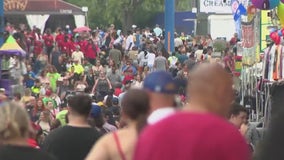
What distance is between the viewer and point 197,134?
12.6 feet

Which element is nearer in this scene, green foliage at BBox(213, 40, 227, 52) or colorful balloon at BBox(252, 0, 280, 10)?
colorful balloon at BBox(252, 0, 280, 10)

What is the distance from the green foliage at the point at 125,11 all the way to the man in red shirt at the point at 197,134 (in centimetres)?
6266

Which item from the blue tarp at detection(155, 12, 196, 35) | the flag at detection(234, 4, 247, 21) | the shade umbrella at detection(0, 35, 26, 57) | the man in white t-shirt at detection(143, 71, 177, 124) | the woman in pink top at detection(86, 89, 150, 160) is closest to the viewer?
the man in white t-shirt at detection(143, 71, 177, 124)

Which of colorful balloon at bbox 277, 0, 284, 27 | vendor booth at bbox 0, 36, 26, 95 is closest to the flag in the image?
colorful balloon at bbox 277, 0, 284, 27

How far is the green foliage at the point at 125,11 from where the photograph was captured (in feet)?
221

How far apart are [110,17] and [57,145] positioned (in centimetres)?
6094

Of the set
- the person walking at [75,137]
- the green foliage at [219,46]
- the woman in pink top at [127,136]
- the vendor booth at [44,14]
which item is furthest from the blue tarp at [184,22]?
the woman in pink top at [127,136]

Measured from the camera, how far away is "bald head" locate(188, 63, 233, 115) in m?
4.09

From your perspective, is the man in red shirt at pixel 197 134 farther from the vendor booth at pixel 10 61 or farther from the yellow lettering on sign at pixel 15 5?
the yellow lettering on sign at pixel 15 5

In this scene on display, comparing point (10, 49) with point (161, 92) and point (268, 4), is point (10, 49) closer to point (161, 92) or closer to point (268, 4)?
point (268, 4)

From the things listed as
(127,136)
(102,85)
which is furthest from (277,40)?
(102,85)

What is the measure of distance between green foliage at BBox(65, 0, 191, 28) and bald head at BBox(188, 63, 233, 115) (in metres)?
62.6

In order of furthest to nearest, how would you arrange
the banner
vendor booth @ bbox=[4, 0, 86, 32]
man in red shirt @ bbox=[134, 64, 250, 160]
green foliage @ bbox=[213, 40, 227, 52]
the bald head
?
1. vendor booth @ bbox=[4, 0, 86, 32]
2. green foliage @ bbox=[213, 40, 227, 52]
3. the banner
4. the bald head
5. man in red shirt @ bbox=[134, 64, 250, 160]

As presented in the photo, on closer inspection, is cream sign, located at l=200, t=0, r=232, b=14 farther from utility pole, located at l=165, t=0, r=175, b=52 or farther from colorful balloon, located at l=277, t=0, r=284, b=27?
colorful balloon, located at l=277, t=0, r=284, b=27
